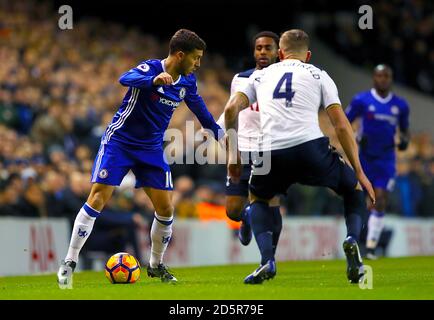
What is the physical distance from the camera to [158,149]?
36.1 feet

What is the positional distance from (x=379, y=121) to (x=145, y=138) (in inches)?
277

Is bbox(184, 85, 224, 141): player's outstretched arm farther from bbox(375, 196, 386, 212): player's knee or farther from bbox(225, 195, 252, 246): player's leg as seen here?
bbox(375, 196, 386, 212): player's knee

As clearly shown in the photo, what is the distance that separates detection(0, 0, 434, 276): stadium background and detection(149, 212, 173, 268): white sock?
19.6ft

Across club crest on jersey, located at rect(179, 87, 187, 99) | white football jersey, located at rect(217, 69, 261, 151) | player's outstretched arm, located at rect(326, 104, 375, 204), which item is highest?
club crest on jersey, located at rect(179, 87, 187, 99)

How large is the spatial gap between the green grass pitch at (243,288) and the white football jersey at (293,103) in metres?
1.37

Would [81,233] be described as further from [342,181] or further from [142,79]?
[342,181]

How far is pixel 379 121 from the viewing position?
1705cm

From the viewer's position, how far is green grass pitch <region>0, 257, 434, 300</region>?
29.2 feet

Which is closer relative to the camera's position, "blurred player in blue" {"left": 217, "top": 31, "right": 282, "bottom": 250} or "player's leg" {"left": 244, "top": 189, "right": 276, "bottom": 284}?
"player's leg" {"left": 244, "top": 189, "right": 276, "bottom": 284}

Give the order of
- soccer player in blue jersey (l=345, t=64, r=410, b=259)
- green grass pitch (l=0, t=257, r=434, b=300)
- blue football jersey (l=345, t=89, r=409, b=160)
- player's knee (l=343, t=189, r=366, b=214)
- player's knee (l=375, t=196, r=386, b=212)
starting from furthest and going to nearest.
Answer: blue football jersey (l=345, t=89, r=409, b=160), soccer player in blue jersey (l=345, t=64, r=410, b=259), player's knee (l=375, t=196, r=386, b=212), player's knee (l=343, t=189, r=366, b=214), green grass pitch (l=0, t=257, r=434, b=300)

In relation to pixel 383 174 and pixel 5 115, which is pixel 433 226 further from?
pixel 5 115

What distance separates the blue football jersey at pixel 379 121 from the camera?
17.0 meters

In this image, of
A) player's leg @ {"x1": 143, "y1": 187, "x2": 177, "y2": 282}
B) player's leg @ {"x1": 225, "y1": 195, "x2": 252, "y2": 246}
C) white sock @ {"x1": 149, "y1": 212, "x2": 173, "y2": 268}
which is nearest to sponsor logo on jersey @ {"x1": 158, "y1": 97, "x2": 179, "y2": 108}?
player's leg @ {"x1": 143, "y1": 187, "x2": 177, "y2": 282}

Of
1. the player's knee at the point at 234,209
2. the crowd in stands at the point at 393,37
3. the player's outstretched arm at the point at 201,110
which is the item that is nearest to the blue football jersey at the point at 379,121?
the player's knee at the point at 234,209
